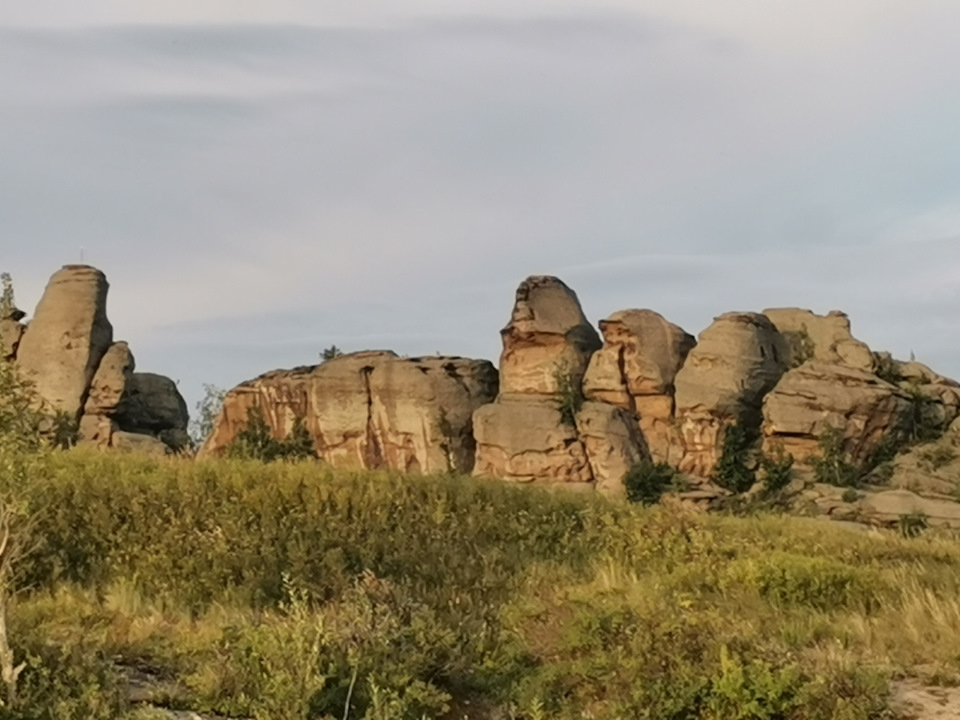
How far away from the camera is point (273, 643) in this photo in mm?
7195

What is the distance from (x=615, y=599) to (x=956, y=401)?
46.5 metres

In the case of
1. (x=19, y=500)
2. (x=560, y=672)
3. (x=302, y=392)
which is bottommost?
(x=560, y=672)

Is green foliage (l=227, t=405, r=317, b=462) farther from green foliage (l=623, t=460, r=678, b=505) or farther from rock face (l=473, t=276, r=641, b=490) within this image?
green foliage (l=623, t=460, r=678, b=505)

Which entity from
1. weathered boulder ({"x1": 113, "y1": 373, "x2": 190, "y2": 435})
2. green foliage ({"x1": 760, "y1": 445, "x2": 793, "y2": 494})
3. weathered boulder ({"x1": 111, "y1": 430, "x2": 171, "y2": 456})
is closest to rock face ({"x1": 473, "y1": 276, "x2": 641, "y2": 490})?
green foliage ({"x1": 760, "y1": 445, "x2": 793, "y2": 494})

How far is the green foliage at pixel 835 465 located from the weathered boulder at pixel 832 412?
1.61 ft

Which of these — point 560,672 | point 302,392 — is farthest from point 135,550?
point 302,392

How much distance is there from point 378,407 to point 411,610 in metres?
46.0

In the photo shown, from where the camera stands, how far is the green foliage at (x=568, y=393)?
168 ft

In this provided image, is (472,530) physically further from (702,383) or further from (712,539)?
(702,383)

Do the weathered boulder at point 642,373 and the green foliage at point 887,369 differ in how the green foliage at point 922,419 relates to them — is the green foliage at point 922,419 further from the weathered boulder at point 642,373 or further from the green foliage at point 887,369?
the weathered boulder at point 642,373

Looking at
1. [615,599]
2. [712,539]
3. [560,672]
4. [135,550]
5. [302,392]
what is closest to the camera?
[560,672]

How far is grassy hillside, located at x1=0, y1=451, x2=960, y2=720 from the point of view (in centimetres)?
709

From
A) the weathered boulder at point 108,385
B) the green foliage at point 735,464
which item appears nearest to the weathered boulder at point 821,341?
the green foliage at point 735,464

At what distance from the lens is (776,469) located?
47.2 meters
